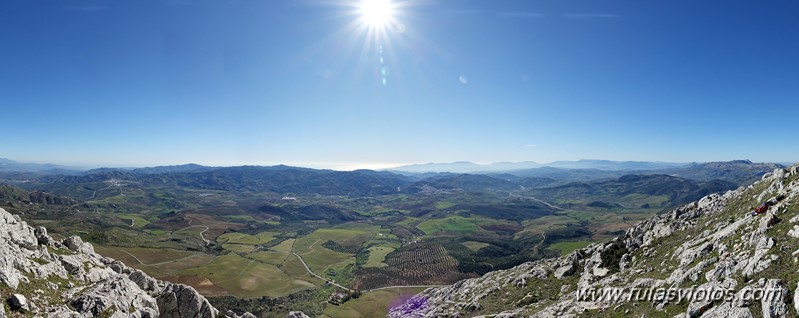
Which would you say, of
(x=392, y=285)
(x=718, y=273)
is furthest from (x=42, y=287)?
(x=392, y=285)

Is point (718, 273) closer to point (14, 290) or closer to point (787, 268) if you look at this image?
point (787, 268)

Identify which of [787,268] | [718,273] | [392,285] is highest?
[787,268]

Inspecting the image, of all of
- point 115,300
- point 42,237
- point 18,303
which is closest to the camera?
point 18,303

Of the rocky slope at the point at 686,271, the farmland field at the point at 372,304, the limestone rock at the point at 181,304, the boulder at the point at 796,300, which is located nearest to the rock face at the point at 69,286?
the limestone rock at the point at 181,304

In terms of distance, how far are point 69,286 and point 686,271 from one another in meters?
87.7

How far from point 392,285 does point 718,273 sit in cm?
16775

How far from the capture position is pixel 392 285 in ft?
636

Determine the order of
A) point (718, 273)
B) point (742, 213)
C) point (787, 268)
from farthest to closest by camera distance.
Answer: point (742, 213) → point (718, 273) → point (787, 268)

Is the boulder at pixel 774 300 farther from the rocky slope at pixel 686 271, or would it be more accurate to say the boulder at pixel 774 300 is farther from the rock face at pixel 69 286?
the rock face at pixel 69 286

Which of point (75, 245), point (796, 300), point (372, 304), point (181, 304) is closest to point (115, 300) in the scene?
point (181, 304)

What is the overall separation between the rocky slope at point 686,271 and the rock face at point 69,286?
60.3 metres

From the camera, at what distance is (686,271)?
46531 mm

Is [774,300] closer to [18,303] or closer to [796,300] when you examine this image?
[796,300]

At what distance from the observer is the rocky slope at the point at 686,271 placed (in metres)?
34.6
